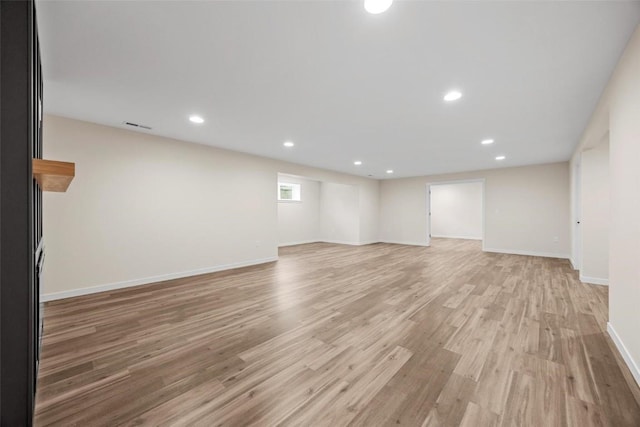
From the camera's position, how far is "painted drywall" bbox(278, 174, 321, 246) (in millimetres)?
8827

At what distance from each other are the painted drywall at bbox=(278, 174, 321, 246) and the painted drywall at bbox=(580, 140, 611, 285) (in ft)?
22.7

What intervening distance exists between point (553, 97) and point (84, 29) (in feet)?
14.3

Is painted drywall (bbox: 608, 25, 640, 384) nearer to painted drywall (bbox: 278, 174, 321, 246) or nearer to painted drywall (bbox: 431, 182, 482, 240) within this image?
painted drywall (bbox: 278, 174, 321, 246)

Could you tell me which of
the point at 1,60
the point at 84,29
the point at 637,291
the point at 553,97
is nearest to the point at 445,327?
the point at 637,291

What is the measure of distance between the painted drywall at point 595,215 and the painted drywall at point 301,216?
22.7 ft

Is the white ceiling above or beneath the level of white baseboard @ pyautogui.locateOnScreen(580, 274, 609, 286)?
above

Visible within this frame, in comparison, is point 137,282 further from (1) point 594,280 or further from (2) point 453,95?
(1) point 594,280

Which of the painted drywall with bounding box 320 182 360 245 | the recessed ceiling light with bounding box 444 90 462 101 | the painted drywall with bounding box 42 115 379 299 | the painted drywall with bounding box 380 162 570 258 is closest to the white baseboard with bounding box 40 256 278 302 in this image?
the painted drywall with bounding box 42 115 379 299

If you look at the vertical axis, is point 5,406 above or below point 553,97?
below

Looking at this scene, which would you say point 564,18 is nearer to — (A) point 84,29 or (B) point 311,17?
(B) point 311,17

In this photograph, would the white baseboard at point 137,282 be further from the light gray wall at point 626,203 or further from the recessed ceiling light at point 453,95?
the light gray wall at point 626,203

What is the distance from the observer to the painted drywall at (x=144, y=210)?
3.51 meters

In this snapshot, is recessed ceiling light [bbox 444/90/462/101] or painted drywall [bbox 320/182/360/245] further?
painted drywall [bbox 320/182/360/245]

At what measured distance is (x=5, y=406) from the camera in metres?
1.08
